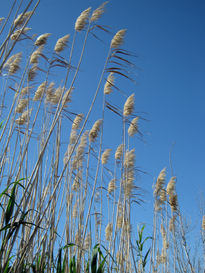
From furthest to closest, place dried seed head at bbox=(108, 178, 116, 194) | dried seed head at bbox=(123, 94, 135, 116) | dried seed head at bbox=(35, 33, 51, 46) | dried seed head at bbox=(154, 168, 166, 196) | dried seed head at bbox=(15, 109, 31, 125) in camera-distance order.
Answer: dried seed head at bbox=(154, 168, 166, 196)
dried seed head at bbox=(108, 178, 116, 194)
dried seed head at bbox=(123, 94, 135, 116)
dried seed head at bbox=(15, 109, 31, 125)
dried seed head at bbox=(35, 33, 51, 46)

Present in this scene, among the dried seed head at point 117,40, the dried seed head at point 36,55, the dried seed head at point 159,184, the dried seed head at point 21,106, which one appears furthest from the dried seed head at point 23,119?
the dried seed head at point 159,184

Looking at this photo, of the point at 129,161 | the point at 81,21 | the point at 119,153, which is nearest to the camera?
the point at 81,21

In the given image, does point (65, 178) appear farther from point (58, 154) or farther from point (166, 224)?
point (166, 224)

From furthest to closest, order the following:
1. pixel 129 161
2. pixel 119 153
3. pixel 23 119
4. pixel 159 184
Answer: pixel 159 184 → pixel 119 153 → pixel 129 161 → pixel 23 119

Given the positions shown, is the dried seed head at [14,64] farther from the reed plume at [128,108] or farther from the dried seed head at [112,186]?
the dried seed head at [112,186]

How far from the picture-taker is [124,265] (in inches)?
128

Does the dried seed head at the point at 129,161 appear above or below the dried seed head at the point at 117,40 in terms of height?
below

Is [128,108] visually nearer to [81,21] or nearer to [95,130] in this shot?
[95,130]

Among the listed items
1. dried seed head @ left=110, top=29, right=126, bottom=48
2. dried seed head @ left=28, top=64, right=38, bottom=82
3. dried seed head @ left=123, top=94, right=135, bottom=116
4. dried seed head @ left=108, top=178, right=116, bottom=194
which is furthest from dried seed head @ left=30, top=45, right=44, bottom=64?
dried seed head @ left=108, top=178, right=116, bottom=194

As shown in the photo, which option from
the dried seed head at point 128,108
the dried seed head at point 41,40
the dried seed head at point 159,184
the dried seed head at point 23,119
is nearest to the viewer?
the dried seed head at point 41,40

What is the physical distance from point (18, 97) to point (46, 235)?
1206 mm

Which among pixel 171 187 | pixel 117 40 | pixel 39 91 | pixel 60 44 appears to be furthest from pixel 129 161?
pixel 60 44

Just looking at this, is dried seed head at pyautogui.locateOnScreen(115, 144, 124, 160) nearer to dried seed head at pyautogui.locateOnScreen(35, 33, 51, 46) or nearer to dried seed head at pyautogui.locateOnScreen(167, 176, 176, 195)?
dried seed head at pyautogui.locateOnScreen(167, 176, 176, 195)

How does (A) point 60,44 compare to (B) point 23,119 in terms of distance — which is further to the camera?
(B) point 23,119
